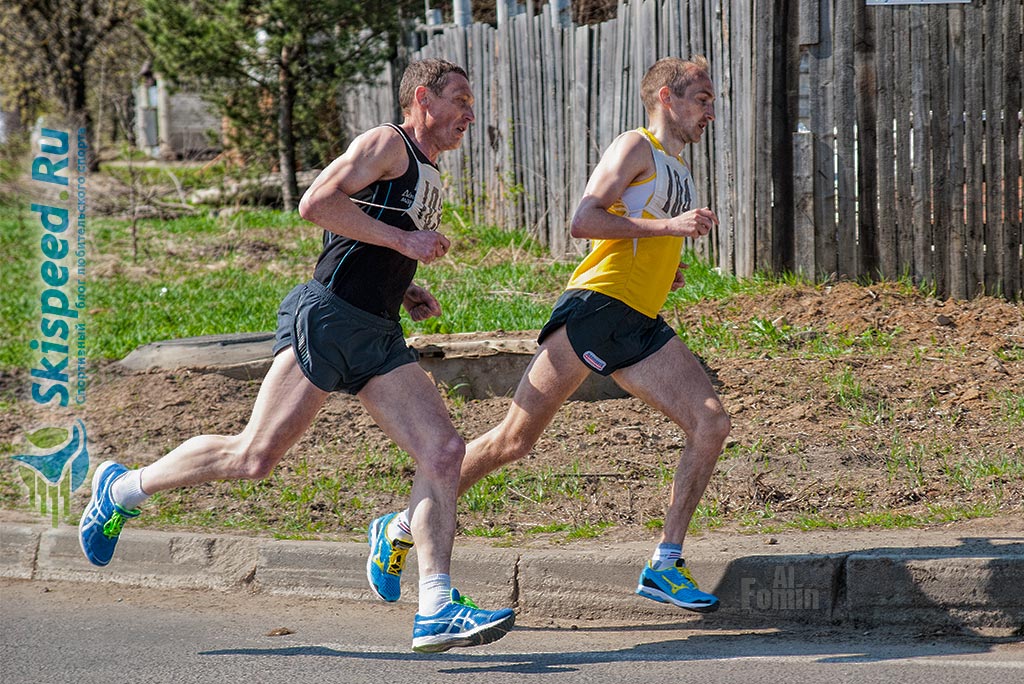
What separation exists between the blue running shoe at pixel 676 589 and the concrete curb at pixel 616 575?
0.72ft

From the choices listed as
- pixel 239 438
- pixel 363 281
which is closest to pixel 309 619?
pixel 239 438

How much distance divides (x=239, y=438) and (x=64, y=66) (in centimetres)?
2053

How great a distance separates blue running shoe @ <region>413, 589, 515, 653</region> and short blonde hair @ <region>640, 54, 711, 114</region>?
6.32 ft

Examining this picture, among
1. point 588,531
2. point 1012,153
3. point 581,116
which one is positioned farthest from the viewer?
point 581,116

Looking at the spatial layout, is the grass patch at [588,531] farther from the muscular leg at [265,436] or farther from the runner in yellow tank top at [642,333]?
the muscular leg at [265,436]

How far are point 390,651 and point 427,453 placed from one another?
2.36ft

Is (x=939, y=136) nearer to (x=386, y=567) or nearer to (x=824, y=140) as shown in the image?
(x=824, y=140)

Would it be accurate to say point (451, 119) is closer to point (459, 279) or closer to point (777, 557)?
point (777, 557)

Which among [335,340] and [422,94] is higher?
[422,94]

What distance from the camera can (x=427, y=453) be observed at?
4141 mm

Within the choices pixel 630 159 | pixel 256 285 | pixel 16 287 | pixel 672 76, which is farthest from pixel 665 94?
pixel 16 287

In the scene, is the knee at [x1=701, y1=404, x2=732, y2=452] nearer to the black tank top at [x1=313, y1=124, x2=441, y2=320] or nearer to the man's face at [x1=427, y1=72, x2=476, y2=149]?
the black tank top at [x1=313, y1=124, x2=441, y2=320]

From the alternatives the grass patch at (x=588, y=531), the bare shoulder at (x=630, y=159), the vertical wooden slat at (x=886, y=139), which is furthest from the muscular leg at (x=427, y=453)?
the vertical wooden slat at (x=886, y=139)

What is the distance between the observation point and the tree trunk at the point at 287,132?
1606cm
